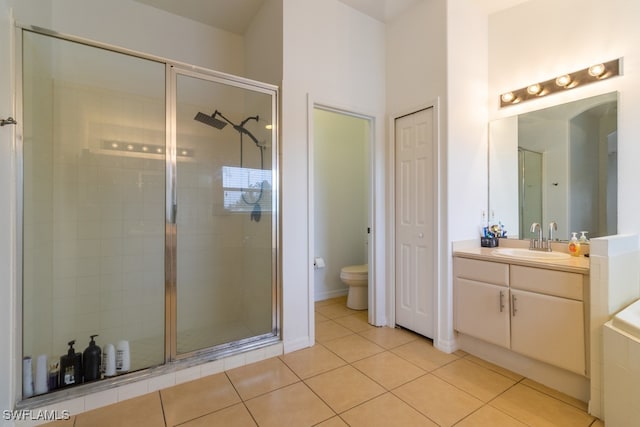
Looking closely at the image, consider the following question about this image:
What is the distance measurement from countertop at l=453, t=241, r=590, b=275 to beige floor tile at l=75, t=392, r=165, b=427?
2.32 meters

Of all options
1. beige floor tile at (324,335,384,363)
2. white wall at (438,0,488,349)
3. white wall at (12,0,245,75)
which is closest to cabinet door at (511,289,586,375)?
white wall at (438,0,488,349)

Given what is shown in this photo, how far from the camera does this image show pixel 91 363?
179 cm

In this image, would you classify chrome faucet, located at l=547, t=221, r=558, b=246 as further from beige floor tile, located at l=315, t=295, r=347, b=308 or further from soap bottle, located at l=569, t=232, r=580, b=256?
beige floor tile, located at l=315, t=295, r=347, b=308

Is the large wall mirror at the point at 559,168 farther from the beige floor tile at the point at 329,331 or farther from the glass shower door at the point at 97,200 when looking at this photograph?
the glass shower door at the point at 97,200

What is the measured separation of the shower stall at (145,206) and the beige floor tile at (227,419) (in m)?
0.49

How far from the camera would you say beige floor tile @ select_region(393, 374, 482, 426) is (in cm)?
160

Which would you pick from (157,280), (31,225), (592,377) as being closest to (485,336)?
(592,377)

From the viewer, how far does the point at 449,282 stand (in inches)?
92.9

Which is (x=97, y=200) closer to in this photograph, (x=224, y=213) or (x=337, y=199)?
(x=224, y=213)

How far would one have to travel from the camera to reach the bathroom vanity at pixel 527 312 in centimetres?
172

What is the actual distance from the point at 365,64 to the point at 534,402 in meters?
2.90

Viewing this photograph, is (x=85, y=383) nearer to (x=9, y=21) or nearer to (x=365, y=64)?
(x=9, y=21)

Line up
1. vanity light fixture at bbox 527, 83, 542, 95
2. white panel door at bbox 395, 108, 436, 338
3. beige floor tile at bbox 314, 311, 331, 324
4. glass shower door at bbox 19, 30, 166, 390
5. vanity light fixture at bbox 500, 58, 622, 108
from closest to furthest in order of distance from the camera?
glass shower door at bbox 19, 30, 166, 390 < vanity light fixture at bbox 500, 58, 622, 108 < vanity light fixture at bbox 527, 83, 542, 95 < white panel door at bbox 395, 108, 436, 338 < beige floor tile at bbox 314, 311, 331, 324

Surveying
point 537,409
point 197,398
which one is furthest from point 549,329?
point 197,398
